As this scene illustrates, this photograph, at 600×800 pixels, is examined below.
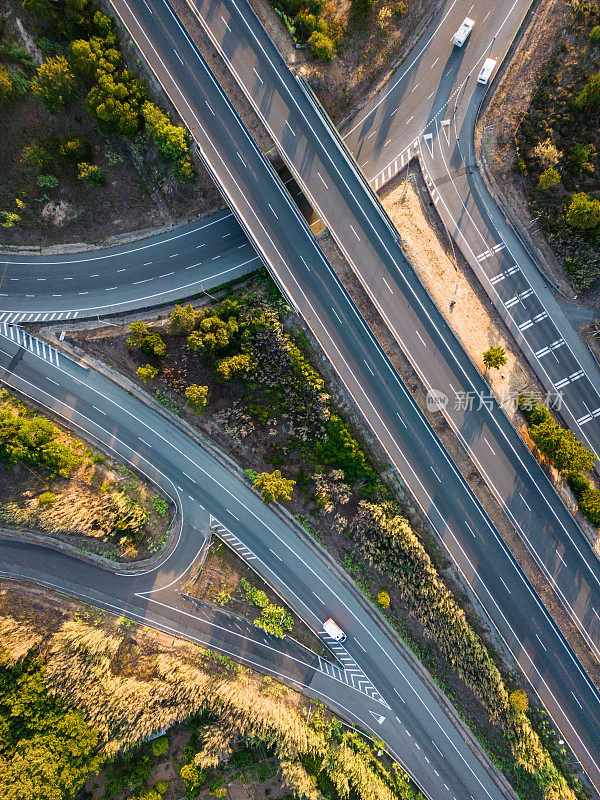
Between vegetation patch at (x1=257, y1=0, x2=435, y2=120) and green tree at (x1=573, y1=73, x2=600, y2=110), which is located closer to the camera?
green tree at (x1=573, y1=73, x2=600, y2=110)

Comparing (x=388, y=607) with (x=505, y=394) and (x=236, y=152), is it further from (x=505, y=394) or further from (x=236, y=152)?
(x=236, y=152)

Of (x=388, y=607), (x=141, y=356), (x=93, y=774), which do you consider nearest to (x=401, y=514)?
(x=388, y=607)

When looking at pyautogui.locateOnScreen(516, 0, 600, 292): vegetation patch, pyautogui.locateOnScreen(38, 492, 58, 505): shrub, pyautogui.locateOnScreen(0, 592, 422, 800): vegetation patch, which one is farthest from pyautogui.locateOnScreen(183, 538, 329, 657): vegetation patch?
pyautogui.locateOnScreen(516, 0, 600, 292): vegetation patch

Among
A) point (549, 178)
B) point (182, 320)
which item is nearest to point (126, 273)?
point (182, 320)

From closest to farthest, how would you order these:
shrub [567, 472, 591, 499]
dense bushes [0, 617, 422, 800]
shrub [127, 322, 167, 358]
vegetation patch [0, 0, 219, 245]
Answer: dense bushes [0, 617, 422, 800] < vegetation patch [0, 0, 219, 245] < shrub [567, 472, 591, 499] < shrub [127, 322, 167, 358]

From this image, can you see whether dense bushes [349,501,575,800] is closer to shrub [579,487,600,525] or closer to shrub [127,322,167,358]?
shrub [579,487,600,525]

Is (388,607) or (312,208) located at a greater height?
(312,208)

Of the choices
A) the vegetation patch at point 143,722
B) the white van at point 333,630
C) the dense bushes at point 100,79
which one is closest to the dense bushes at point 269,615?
the white van at point 333,630
